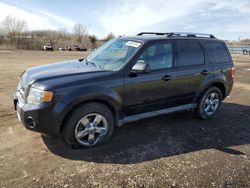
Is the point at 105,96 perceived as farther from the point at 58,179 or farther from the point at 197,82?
the point at 197,82

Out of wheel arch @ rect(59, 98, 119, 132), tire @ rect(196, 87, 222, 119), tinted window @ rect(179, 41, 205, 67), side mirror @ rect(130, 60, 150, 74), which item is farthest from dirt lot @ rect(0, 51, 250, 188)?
tinted window @ rect(179, 41, 205, 67)

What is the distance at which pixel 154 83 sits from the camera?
463 cm

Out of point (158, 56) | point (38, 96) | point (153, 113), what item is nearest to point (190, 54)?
point (158, 56)

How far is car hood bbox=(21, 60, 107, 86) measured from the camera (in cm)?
389

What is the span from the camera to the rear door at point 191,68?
16.8ft

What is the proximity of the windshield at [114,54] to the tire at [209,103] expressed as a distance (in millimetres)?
2119

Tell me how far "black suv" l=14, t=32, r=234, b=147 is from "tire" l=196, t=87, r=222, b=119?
0.02 meters

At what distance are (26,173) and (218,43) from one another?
492 centimetres

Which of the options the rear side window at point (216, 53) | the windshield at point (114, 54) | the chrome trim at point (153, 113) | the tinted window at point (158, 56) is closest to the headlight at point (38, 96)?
the windshield at point (114, 54)

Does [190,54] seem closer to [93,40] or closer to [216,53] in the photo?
[216,53]

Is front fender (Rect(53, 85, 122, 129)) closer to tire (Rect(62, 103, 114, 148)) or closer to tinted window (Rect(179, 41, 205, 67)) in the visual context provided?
tire (Rect(62, 103, 114, 148))

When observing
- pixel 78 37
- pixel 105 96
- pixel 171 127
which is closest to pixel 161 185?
pixel 105 96

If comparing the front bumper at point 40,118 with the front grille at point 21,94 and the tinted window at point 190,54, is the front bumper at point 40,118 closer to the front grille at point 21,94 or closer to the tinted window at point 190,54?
the front grille at point 21,94

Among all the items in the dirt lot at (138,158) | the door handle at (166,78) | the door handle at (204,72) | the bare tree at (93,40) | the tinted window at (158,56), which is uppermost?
the bare tree at (93,40)
